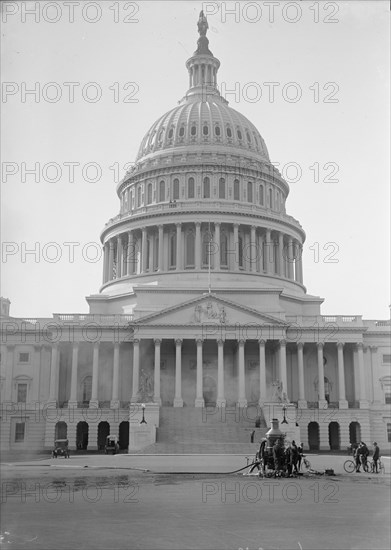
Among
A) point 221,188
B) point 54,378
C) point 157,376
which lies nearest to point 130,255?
point 221,188

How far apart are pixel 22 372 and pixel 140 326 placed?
45.8ft

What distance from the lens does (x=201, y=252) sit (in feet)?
302

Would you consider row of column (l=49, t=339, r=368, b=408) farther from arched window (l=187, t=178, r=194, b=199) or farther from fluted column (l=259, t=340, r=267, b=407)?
arched window (l=187, t=178, r=194, b=199)

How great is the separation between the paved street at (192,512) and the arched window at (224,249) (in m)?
63.2

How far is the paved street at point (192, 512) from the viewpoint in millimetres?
13312

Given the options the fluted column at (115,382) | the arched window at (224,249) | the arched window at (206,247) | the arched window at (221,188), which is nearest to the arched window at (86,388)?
the fluted column at (115,382)

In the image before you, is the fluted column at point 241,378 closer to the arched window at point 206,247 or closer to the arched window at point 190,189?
the arched window at point 206,247

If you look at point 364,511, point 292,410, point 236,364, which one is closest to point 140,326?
point 236,364

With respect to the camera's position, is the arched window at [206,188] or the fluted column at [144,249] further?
the arched window at [206,188]

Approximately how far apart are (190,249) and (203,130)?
63.6ft

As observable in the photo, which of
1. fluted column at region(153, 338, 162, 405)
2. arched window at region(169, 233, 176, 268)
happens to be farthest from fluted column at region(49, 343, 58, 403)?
arched window at region(169, 233, 176, 268)

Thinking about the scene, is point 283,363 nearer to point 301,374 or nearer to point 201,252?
point 301,374

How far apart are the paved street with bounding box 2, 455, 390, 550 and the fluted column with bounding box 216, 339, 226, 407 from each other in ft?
139

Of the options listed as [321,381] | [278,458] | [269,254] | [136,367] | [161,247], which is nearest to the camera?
[278,458]
